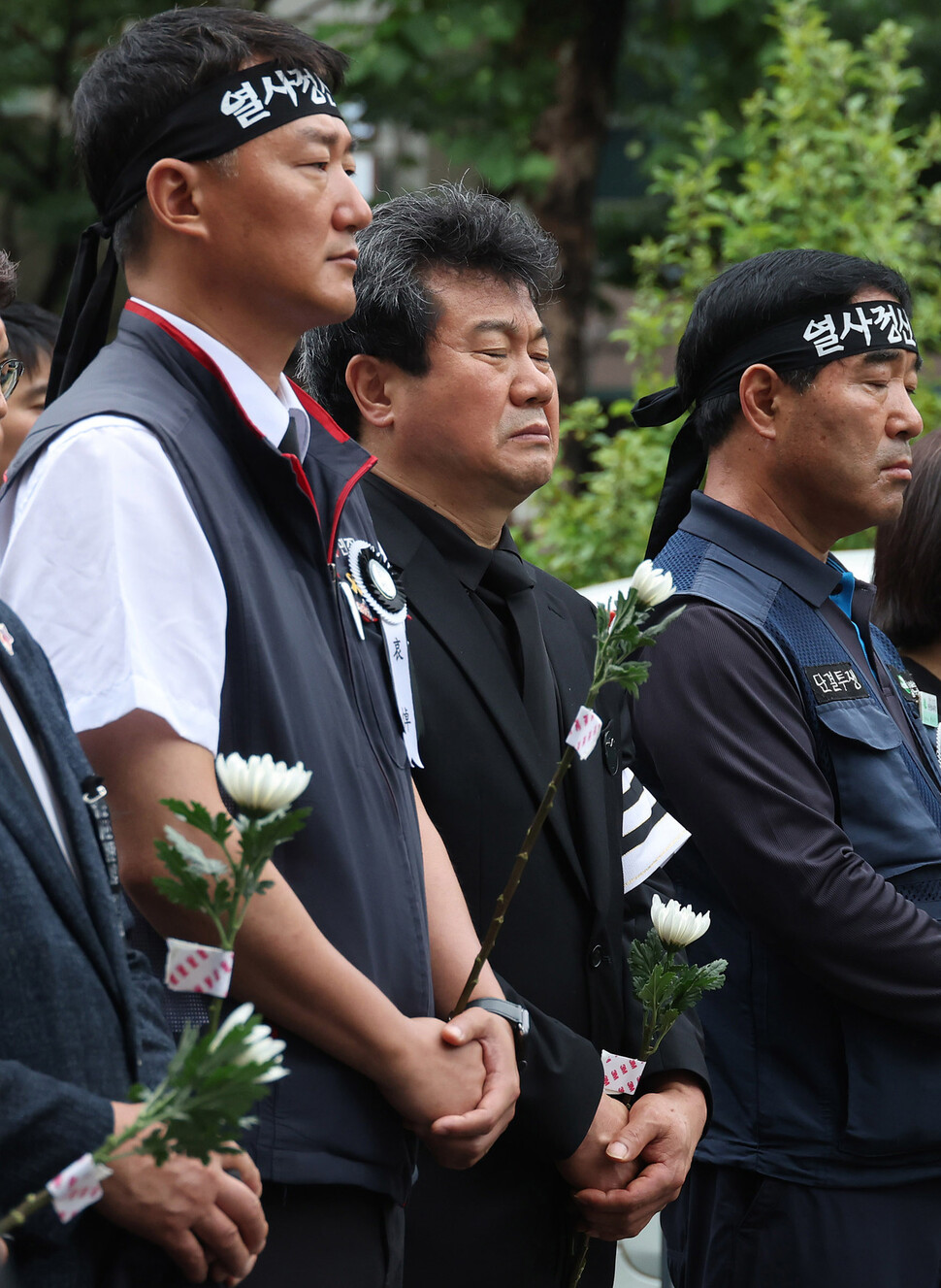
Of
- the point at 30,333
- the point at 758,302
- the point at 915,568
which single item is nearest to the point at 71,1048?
the point at 758,302

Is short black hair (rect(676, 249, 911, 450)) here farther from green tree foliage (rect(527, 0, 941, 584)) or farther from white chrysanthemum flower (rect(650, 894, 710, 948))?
green tree foliage (rect(527, 0, 941, 584))

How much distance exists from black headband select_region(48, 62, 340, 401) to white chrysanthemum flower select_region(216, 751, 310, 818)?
3.39ft

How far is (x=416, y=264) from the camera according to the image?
9.33 feet

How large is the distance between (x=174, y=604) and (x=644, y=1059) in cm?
111

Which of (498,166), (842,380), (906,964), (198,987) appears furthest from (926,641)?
(498,166)

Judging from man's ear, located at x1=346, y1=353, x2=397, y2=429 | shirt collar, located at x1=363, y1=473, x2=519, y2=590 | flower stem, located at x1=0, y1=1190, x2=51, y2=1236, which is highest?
man's ear, located at x1=346, y1=353, x2=397, y2=429

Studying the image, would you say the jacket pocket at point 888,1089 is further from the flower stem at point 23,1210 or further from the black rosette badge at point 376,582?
the flower stem at point 23,1210

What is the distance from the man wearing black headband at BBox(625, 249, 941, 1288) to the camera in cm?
271

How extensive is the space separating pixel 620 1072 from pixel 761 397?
57.4 inches

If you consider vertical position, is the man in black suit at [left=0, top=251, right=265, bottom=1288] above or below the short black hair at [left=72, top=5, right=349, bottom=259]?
below

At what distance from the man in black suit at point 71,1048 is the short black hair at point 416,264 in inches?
49.9

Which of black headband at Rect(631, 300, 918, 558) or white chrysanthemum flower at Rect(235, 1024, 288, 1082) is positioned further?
black headband at Rect(631, 300, 918, 558)

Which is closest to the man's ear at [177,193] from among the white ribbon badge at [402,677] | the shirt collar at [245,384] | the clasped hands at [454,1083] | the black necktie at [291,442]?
the shirt collar at [245,384]

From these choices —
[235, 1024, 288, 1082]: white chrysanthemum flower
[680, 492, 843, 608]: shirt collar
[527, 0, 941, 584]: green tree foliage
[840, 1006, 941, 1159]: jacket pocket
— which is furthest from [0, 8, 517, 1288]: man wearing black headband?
[527, 0, 941, 584]: green tree foliage
